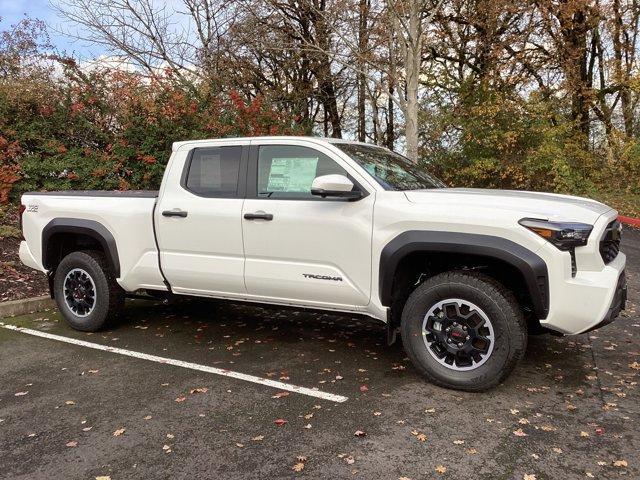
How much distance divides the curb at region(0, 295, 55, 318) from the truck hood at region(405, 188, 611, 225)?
4.95m

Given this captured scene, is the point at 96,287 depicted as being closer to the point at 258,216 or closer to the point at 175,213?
the point at 175,213

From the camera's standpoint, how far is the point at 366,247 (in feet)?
13.5

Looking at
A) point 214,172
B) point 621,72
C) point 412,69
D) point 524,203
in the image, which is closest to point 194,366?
point 214,172

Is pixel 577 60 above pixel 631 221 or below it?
above

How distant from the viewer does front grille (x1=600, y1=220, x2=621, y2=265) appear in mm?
3766

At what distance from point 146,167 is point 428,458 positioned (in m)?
9.28

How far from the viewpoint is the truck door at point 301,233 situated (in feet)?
13.7

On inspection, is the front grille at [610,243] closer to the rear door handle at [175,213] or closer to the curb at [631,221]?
the rear door handle at [175,213]

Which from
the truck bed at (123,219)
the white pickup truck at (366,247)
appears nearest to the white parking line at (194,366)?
the white pickup truck at (366,247)

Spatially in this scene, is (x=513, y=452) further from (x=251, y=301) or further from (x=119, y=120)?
(x=119, y=120)

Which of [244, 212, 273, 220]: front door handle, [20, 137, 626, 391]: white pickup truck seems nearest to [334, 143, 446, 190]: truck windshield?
[20, 137, 626, 391]: white pickup truck

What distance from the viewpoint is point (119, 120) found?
426 inches

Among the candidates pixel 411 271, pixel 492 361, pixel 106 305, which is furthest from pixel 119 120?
pixel 492 361

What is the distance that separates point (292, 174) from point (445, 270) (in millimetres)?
1484
